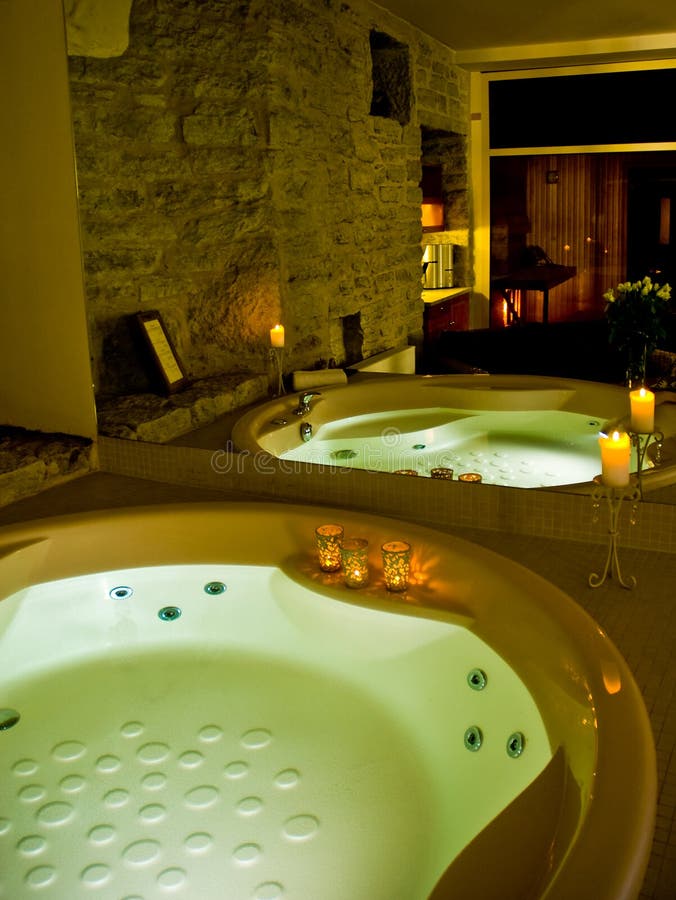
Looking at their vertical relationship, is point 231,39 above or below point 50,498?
above

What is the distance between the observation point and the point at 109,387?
282 centimetres

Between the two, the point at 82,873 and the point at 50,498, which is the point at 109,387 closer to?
the point at 50,498

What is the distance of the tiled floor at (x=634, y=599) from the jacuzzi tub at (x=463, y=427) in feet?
0.54

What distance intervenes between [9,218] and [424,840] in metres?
2.18

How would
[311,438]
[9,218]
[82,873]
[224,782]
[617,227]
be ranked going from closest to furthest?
[82,873] → [224,782] → [617,227] → [311,438] → [9,218]

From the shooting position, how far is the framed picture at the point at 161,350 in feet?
9.11

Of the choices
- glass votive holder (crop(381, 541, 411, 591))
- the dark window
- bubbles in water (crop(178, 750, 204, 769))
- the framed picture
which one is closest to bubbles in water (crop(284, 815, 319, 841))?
bubbles in water (crop(178, 750, 204, 769))

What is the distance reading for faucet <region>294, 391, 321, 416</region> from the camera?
8.65 ft

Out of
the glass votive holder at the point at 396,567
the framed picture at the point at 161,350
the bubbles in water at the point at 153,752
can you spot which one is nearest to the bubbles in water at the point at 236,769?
the bubbles in water at the point at 153,752

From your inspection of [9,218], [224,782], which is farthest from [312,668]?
[9,218]

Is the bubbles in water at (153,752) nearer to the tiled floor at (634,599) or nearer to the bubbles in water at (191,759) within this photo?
the bubbles in water at (191,759)

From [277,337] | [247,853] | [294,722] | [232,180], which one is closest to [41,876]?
[247,853]

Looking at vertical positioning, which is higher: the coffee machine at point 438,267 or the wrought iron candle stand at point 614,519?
the coffee machine at point 438,267

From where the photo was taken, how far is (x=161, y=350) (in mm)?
2795
